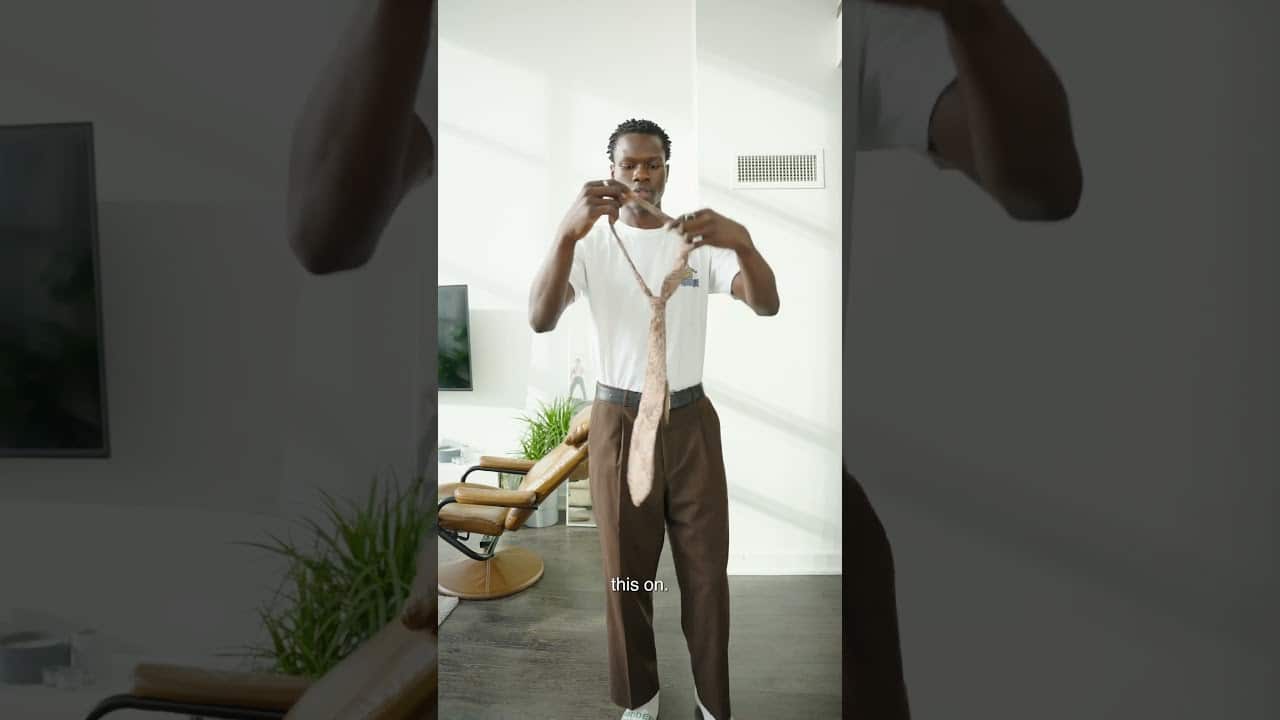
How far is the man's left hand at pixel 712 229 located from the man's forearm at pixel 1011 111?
2.61ft

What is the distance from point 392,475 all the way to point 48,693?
0.48 ft

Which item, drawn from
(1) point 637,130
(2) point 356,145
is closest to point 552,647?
(1) point 637,130

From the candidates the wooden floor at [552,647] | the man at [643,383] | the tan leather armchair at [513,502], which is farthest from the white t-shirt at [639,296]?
the wooden floor at [552,647]

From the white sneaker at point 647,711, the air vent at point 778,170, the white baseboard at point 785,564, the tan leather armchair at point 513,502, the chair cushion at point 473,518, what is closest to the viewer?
the white baseboard at point 785,564

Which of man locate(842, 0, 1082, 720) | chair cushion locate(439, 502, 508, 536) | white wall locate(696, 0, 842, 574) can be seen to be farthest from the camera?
chair cushion locate(439, 502, 508, 536)

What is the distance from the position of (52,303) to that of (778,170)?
0.94 metres

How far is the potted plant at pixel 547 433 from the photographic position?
1393 mm

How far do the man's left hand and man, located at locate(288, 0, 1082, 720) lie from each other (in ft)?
2.61

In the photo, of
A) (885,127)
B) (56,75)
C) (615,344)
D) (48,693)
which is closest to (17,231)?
(56,75)

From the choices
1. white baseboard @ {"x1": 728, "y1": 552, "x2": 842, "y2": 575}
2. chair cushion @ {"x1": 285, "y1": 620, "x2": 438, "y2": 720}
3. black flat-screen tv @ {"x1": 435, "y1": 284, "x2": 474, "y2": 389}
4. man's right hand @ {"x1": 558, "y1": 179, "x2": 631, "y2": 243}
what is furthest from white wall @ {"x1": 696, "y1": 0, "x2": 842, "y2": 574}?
chair cushion @ {"x1": 285, "y1": 620, "x2": 438, "y2": 720}

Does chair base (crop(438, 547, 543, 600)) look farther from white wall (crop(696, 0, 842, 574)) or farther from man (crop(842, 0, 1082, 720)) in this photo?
man (crop(842, 0, 1082, 720))

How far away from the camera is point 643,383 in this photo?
3.90 ft

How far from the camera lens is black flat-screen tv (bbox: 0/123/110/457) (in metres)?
0.18

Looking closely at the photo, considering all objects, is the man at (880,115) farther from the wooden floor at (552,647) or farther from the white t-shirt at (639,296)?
the wooden floor at (552,647)
